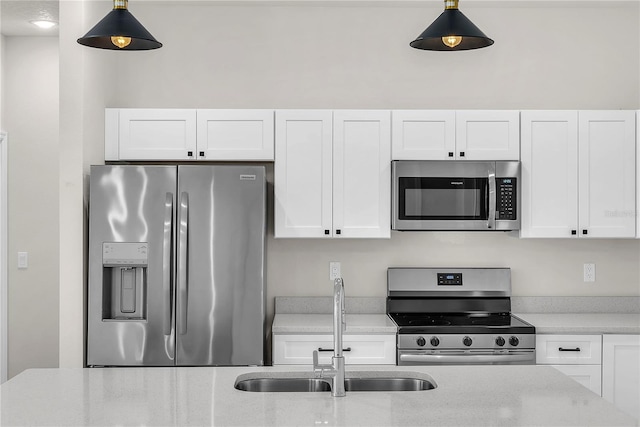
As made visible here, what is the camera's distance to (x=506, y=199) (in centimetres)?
393

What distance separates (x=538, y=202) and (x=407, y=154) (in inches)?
32.6

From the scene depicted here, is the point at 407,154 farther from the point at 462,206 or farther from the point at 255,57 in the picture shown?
the point at 255,57

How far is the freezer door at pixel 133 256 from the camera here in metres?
3.59

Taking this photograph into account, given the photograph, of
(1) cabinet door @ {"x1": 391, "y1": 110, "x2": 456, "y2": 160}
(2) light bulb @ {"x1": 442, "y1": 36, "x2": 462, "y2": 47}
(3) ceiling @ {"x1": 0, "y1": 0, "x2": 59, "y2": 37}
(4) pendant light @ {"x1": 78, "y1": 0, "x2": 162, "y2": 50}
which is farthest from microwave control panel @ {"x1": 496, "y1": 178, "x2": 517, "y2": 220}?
(3) ceiling @ {"x1": 0, "y1": 0, "x2": 59, "y2": 37}

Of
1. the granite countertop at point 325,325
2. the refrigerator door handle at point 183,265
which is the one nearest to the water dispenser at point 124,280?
the refrigerator door handle at point 183,265

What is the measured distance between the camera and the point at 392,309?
428cm

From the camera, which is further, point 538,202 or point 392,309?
point 392,309

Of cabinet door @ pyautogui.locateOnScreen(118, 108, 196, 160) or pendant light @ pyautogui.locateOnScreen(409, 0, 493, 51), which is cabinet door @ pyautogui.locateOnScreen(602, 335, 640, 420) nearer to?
pendant light @ pyautogui.locateOnScreen(409, 0, 493, 51)

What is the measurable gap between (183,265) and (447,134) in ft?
5.60

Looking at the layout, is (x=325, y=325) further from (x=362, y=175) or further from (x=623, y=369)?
(x=623, y=369)

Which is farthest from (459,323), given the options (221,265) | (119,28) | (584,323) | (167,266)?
(119,28)

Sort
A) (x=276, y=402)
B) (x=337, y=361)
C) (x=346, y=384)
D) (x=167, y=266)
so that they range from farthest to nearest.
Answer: (x=167, y=266)
(x=346, y=384)
(x=337, y=361)
(x=276, y=402)

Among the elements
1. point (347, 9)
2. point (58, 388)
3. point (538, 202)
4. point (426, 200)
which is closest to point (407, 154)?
point (426, 200)

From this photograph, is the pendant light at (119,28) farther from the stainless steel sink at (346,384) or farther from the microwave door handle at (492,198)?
the microwave door handle at (492,198)
